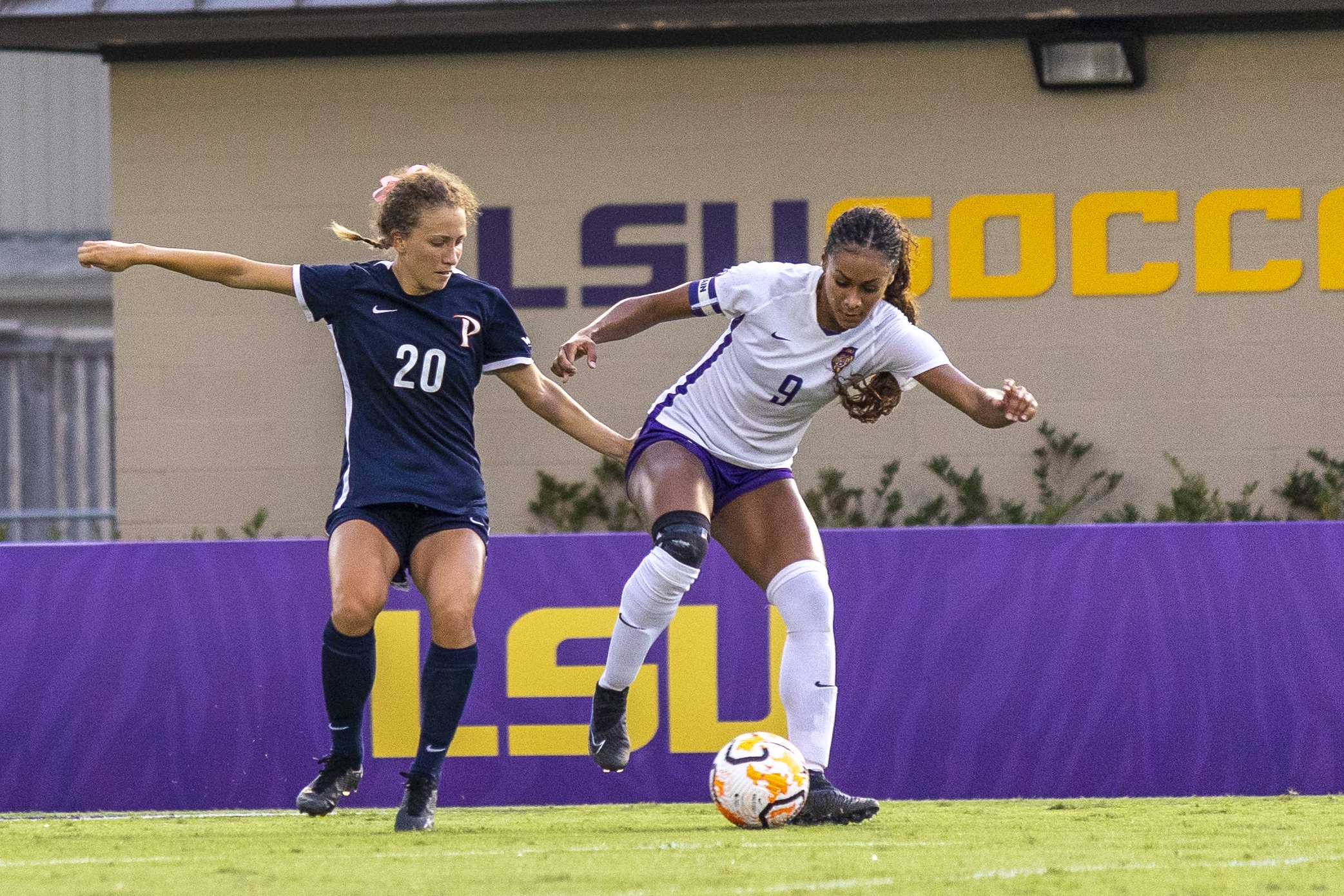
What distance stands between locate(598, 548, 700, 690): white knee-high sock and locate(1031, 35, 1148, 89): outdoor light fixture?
20.1 ft

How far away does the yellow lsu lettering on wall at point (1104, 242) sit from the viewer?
1033 cm

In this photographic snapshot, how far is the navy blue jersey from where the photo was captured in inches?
198

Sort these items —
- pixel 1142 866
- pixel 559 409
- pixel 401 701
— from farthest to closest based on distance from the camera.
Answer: pixel 401 701 < pixel 559 409 < pixel 1142 866

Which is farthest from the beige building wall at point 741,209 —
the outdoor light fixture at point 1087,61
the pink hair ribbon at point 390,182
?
the pink hair ribbon at point 390,182

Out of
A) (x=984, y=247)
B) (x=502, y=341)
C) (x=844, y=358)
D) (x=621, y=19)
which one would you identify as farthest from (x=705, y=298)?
(x=984, y=247)

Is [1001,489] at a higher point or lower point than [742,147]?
lower

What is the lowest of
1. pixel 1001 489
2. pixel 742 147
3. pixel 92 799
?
pixel 92 799

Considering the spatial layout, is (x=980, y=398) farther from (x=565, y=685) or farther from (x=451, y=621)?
(x=565, y=685)

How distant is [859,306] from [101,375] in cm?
1007

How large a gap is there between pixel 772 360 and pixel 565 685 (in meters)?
2.21

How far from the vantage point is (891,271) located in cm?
498

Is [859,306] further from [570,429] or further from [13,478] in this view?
[13,478]

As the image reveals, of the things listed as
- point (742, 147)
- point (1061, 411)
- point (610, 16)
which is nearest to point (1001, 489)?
point (1061, 411)

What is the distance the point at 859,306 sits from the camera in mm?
4992
